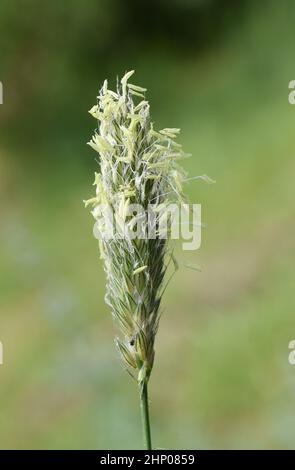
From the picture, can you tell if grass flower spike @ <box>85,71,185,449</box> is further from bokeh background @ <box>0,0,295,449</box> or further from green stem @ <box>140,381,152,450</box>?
bokeh background @ <box>0,0,295,449</box>

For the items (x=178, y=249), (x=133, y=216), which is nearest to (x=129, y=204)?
(x=133, y=216)

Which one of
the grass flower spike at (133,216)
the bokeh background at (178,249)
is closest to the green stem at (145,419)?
the grass flower spike at (133,216)

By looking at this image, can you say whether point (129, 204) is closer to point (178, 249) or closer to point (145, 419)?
point (145, 419)

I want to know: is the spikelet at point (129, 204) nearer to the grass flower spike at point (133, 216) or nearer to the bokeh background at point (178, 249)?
the grass flower spike at point (133, 216)

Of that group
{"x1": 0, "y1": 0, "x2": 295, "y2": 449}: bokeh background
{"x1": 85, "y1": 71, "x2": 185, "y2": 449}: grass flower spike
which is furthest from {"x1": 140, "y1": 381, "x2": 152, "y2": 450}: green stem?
{"x1": 0, "y1": 0, "x2": 295, "y2": 449}: bokeh background

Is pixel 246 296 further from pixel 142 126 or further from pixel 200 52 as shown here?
pixel 142 126

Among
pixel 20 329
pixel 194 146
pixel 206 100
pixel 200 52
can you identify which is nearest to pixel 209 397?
pixel 20 329
